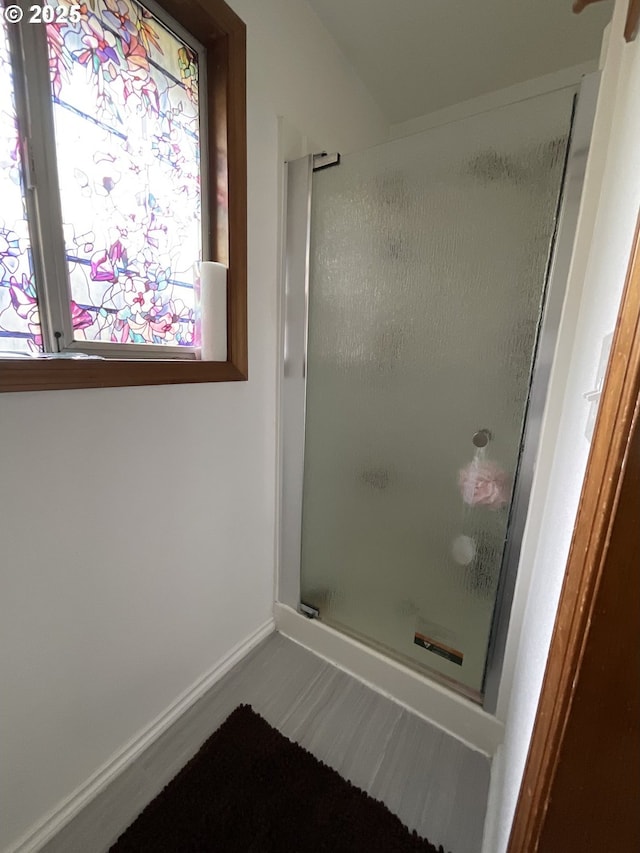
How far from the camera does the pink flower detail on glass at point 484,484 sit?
104 cm

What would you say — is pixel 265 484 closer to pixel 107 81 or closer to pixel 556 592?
pixel 556 592

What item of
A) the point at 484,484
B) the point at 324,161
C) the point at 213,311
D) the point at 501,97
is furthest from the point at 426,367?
the point at 501,97

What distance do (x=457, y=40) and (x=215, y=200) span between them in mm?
1177

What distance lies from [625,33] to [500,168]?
0.96 ft

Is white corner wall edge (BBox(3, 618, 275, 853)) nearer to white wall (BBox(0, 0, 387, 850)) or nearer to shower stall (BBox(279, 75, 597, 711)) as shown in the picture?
white wall (BBox(0, 0, 387, 850))

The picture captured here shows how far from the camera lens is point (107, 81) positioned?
874mm

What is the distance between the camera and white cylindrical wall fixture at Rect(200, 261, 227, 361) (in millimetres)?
1062

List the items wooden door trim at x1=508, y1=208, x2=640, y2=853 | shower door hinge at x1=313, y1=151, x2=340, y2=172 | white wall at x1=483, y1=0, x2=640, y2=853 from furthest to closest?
shower door hinge at x1=313, y1=151, x2=340, y2=172 < white wall at x1=483, y1=0, x2=640, y2=853 < wooden door trim at x1=508, y1=208, x2=640, y2=853

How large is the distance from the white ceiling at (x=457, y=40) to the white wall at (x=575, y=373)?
710 mm

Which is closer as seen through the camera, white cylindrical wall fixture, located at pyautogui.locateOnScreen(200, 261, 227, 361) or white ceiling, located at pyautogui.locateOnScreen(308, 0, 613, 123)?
white cylindrical wall fixture, located at pyautogui.locateOnScreen(200, 261, 227, 361)

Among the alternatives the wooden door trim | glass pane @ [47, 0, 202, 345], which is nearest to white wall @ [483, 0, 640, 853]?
the wooden door trim

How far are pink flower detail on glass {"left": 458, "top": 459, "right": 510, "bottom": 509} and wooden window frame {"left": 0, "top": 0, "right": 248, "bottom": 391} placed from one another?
822 millimetres

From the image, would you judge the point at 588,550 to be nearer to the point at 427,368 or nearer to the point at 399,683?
the point at 427,368

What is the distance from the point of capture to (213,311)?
109 cm
